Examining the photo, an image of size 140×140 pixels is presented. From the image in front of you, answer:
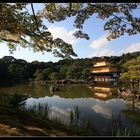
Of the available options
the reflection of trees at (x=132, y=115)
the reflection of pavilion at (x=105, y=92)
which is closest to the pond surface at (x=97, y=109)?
the reflection of trees at (x=132, y=115)

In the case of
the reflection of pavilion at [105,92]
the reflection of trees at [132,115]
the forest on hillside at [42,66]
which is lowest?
the reflection of trees at [132,115]

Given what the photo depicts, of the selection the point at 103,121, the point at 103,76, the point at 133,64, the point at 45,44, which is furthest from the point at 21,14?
the point at 103,76

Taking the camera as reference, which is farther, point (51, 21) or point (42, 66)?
point (42, 66)

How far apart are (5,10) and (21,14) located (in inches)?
16.0

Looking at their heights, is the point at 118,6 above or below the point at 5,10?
below

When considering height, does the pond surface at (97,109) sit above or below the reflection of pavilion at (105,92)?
below

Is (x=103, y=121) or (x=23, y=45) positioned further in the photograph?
(x=103, y=121)

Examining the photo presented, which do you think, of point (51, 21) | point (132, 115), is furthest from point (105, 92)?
point (51, 21)

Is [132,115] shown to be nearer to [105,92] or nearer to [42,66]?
[42,66]

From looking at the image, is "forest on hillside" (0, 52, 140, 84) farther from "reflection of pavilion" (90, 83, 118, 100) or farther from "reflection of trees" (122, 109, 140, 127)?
"reflection of pavilion" (90, 83, 118, 100)

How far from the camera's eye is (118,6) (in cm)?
380

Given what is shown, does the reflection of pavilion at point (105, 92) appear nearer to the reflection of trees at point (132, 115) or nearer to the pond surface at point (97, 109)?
the pond surface at point (97, 109)

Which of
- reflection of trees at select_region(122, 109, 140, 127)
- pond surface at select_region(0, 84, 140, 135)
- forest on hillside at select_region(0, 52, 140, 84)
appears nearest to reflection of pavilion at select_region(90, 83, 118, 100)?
pond surface at select_region(0, 84, 140, 135)

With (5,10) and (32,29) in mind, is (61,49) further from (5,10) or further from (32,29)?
(5,10)
